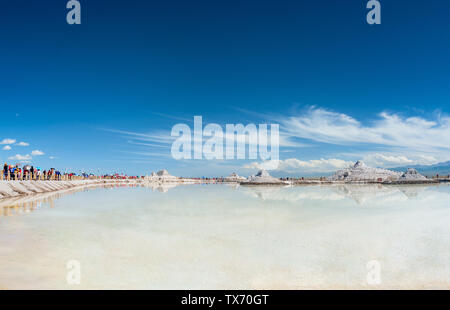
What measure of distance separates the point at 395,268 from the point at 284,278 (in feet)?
6.48

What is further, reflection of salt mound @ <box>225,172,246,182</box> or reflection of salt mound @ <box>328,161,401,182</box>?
reflection of salt mound @ <box>225,172,246,182</box>

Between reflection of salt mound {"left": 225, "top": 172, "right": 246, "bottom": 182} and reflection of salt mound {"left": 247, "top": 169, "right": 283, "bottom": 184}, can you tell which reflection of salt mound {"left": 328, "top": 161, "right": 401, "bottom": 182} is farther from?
reflection of salt mound {"left": 225, "top": 172, "right": 246, "bottom": 182}

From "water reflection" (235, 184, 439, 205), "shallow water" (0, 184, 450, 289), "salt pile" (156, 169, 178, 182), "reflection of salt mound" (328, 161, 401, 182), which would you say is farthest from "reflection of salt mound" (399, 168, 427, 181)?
"salt pile" (156, 169, 178, 182)

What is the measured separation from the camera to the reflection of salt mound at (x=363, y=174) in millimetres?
44812

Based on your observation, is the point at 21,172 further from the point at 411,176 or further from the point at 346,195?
the point at 411,176

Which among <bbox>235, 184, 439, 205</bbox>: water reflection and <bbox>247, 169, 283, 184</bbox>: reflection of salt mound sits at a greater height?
<bbox>247, 169, 283, 184</bbox>: reflection of salt mound

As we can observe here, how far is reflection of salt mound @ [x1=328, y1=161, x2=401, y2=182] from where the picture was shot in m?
44.8

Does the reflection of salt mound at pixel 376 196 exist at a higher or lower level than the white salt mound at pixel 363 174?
lower

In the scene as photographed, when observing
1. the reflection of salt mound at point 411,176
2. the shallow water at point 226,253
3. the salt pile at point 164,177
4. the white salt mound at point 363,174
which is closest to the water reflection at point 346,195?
the shallow water at point 226,253

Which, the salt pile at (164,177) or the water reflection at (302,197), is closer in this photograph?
the water reflection at (302,197)

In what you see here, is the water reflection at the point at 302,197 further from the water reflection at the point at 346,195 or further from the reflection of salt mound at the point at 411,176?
the reflection of salt mound at the point at 411,176

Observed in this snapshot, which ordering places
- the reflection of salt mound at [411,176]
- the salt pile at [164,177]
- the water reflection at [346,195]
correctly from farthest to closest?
the salt pile at [164,177] → the reflection of salt mound at [411,176] → the water reflection at [346,195]

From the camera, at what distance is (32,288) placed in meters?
3.75
